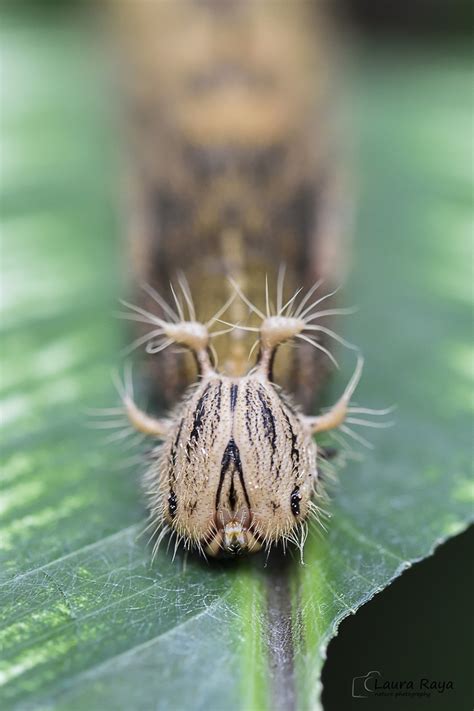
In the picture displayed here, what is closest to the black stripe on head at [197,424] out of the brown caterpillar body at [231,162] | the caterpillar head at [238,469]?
the caterpillar head at [238,469]

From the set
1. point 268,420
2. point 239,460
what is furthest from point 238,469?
point 268,420

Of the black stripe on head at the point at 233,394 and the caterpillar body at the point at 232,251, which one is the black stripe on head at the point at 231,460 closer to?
the caterpillar body at the point at 232,251

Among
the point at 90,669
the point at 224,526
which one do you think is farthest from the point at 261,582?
the point at 90,669

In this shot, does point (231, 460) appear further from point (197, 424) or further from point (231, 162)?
point (231, 162)

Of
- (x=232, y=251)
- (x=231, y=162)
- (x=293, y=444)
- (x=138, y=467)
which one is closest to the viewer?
(x=293, y=444)

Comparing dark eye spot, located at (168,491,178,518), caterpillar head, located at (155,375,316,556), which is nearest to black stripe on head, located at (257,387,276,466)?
caterpillar head, located at (155,375,316,556)
